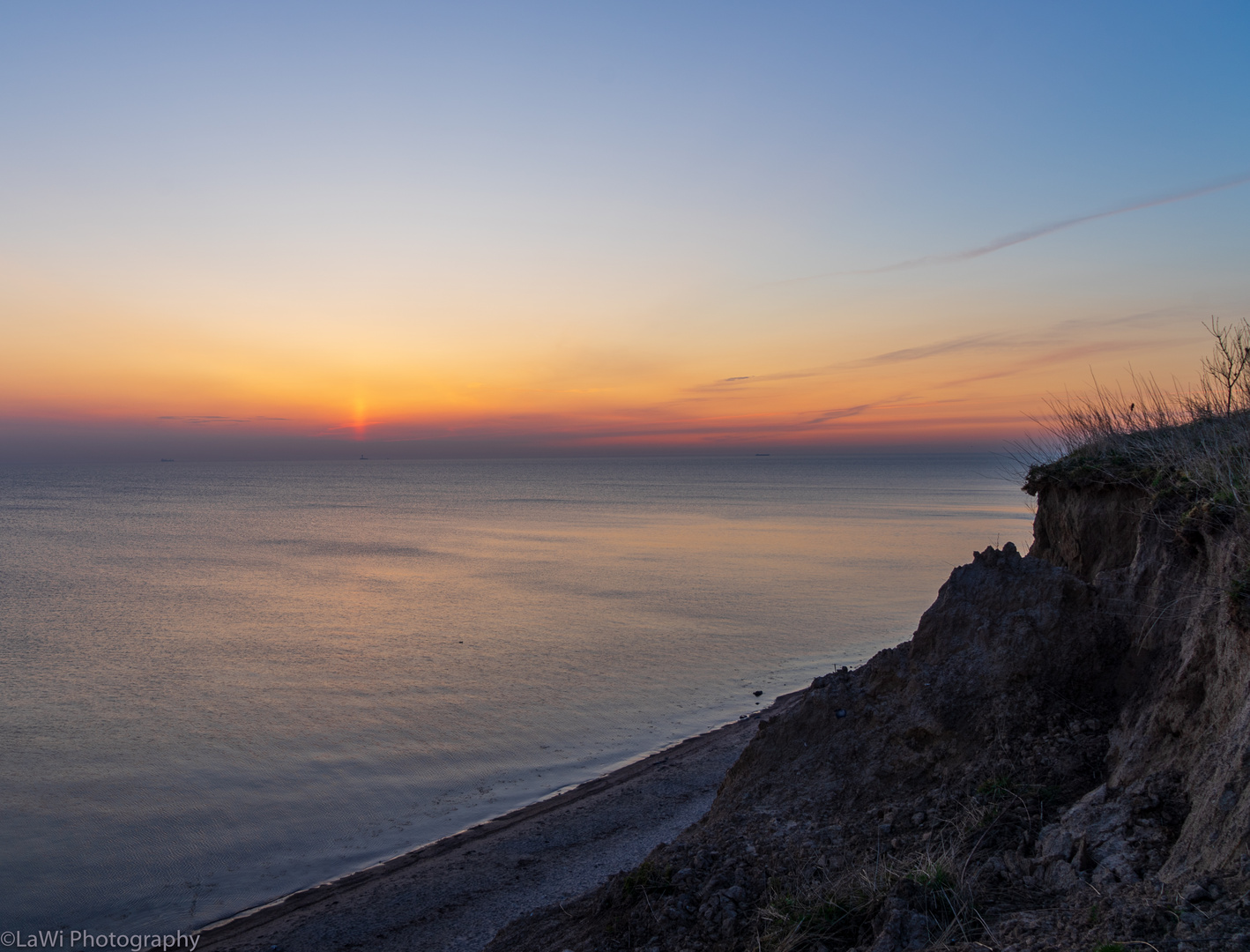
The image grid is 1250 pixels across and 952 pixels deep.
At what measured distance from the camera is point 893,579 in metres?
34.7

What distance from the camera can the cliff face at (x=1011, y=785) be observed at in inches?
193

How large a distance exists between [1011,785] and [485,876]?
6.30 m

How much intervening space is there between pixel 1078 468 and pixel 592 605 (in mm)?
21089

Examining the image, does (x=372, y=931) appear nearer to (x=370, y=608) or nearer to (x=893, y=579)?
(x=370, y=608)

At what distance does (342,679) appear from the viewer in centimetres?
1977

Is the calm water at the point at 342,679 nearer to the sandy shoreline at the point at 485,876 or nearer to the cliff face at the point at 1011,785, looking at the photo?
the sandy shoreline at the point at 485,876

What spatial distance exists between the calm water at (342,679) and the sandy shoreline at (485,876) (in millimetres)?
645

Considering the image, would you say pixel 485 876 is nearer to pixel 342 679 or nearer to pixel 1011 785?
pixel 1011 785

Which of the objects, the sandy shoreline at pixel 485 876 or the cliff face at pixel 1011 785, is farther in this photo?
the sandy shoreline at pixel 485 876

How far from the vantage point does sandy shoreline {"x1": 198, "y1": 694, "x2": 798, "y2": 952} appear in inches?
335

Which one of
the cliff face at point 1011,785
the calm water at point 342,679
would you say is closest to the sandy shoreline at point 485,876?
the calm water at point 342,679

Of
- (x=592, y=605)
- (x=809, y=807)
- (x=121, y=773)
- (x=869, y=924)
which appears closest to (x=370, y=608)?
(x=592, y=605)

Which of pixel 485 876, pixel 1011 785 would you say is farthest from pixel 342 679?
pixel 1011 785

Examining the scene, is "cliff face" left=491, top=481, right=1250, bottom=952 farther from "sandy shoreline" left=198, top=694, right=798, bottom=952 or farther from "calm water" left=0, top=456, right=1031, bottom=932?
"calm water" left=0, top=456, right=1031, bottom=932
